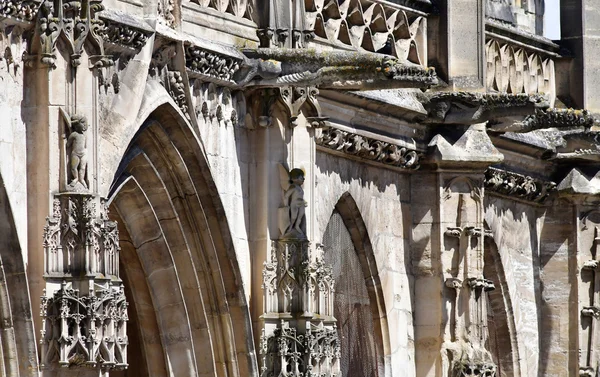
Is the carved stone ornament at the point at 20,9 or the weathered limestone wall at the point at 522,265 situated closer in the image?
the carved stone ornament at the point at 20,9

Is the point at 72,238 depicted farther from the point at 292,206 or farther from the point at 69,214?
the point at 292,206

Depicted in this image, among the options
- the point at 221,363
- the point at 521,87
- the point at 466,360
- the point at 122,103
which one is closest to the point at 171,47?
the point at 122,103

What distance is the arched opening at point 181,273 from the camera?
871 inches

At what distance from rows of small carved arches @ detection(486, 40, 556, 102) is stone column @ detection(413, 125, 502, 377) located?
1704 mm

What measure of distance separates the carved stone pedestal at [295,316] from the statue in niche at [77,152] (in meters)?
3.57

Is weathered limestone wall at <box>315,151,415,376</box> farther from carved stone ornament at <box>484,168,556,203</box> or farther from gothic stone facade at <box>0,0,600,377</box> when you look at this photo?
carved stone ornament at <box>484,168,556,203</box>

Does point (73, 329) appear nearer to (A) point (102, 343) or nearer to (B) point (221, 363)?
(A) point (102, 343)

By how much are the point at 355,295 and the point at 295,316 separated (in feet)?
10.5

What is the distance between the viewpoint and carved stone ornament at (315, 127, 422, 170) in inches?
966

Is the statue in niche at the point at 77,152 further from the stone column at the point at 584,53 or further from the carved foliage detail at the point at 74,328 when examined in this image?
the stone column at the point at 584,53

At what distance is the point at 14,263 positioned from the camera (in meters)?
19.2

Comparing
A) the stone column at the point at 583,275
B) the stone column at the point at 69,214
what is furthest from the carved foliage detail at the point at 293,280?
the stone column at the point at 583,275

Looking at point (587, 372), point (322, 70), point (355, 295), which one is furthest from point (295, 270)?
point (587, 372)

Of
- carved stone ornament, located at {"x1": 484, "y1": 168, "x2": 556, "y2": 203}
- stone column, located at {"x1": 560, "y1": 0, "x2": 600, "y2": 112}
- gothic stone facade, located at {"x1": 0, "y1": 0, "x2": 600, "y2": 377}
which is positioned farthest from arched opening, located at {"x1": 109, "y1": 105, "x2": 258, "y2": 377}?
stone column, located at {"x1": 560, "y1": 0, "x2": 600, "y2": 112}
